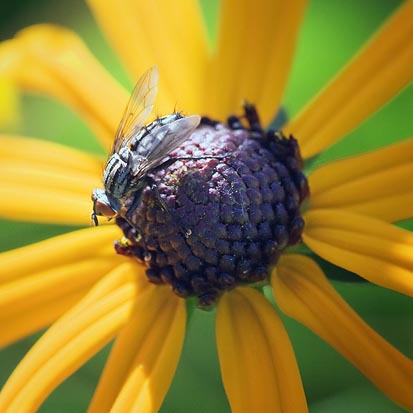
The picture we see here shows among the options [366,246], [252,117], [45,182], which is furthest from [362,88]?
[45,182]

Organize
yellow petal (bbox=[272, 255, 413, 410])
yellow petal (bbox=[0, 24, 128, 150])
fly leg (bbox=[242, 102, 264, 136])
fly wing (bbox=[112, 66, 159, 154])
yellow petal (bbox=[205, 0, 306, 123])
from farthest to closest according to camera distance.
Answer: yellow petal (bbox=[0, 24, 128, 150]) → yellow petal (bbox=[205, 0, 306, 123]) → fly leg (bbox=[242, 102, 264, 136]) → fly wing (bbox=[112, 66, 159, 154]) → yellow petal (bbox=[272, 255, 413, 410])

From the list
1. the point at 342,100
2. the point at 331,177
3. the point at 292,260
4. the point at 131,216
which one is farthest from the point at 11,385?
the point at 342,100

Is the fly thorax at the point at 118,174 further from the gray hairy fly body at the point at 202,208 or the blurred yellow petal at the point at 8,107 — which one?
the blurred yellow petal at the point at 8,107

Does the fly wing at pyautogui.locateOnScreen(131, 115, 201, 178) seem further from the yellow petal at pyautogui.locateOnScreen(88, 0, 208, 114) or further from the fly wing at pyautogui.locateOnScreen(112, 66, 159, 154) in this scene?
the yellow petal at pyautogui.locateOnScreen(88, 0, 208, 114)

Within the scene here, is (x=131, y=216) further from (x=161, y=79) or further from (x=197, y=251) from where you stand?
(x=161, y=79)

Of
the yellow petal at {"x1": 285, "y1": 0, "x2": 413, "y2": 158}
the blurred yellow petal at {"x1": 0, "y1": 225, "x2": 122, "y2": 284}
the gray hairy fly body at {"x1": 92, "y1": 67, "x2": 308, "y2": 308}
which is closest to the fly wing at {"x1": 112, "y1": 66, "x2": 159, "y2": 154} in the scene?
the gray hairy fly body at {"x1": 92, "y1": 67, "x2": 308, "y2": 308}

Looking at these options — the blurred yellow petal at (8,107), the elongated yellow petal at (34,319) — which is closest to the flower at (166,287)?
the elongated yellow petal at (34,319)
